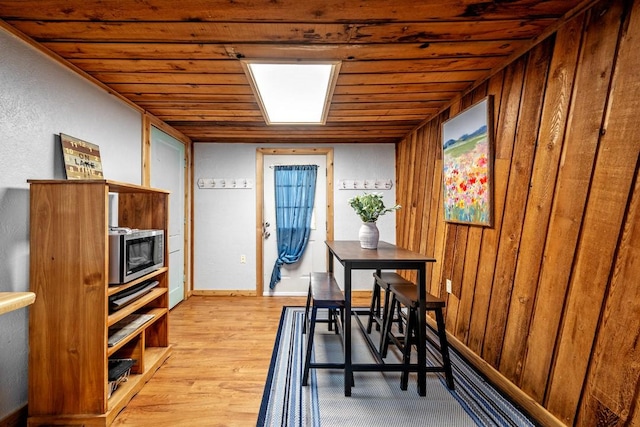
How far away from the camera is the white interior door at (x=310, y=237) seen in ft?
13.4

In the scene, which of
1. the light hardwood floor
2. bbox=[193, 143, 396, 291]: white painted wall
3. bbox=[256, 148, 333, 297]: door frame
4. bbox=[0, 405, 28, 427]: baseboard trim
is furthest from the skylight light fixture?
bbox=[0, 405, 28, 427]: baseboard trim

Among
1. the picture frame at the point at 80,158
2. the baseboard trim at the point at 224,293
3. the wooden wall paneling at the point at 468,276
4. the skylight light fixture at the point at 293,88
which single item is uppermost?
the skylight light fixture at the point at 293,88

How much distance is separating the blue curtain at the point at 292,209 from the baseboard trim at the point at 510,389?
222cm

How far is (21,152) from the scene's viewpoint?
5.31 ft

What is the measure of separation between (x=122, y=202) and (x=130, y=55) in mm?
1097

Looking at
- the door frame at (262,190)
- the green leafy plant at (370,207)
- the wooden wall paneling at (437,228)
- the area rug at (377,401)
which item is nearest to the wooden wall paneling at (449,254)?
the wooden wall paneling at (437,228)

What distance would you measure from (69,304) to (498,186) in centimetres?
259

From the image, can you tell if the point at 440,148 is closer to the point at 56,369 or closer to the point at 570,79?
the point at 570,79

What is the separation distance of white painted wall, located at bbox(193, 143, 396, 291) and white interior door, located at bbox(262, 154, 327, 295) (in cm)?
16

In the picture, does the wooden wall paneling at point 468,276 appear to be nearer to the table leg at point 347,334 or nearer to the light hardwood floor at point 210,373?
the table leg at point 347,334

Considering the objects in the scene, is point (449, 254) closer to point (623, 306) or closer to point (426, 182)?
point (426, 182)

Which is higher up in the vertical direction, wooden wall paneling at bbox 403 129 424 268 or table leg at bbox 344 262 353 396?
wooden wall paneling at bbox 403 129 424 268

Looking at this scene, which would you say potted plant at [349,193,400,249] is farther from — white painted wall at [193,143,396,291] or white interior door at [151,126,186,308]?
white interior door at [151,126,186,308]

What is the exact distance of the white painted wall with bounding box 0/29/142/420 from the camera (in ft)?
5.02
